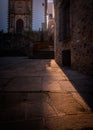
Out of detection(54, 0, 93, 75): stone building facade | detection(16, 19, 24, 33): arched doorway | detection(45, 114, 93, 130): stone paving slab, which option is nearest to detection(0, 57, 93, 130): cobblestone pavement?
detection(45, 114, 93, 130): stone paving slab

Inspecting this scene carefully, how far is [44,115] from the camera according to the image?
6.60 ft

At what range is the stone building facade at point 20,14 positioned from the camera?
2995cm

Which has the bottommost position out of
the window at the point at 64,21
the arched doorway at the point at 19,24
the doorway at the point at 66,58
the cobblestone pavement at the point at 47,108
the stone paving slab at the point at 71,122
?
the stone paving slab at the point at 71,122

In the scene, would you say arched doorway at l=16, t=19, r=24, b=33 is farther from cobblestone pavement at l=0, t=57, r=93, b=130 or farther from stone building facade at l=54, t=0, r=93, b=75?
cobblestone pavement at l=0, t=57, r=93, b=130

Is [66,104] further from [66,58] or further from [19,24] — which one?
[19,24]

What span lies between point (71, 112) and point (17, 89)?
54.4 inches

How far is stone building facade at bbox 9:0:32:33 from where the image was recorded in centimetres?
2995

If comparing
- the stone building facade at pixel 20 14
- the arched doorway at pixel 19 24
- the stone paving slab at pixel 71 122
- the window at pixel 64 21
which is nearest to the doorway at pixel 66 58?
the window at pixel 64 21

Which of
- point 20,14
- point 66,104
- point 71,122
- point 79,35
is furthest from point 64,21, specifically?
point 20,14

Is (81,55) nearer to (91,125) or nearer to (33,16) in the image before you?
(91,125)

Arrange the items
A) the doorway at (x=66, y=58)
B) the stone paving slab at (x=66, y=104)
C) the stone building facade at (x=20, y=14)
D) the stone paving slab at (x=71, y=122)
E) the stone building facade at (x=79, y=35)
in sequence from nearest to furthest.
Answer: the stone paving slab at (x=71, y=122), the stone paving slab at (x=66, y=104), the stone building facade at (x=79, y=35), the doorway at (x=66, y=58), the stone building facade at (x=20, y=14)

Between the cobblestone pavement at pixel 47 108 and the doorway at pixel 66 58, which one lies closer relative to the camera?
the cobblestone pavement at pixel 47 108

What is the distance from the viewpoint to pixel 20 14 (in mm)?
30719

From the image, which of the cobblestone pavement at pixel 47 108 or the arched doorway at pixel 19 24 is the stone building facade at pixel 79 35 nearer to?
the cobblestone pavement at pixel 47 108
